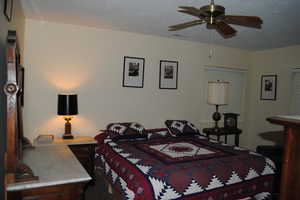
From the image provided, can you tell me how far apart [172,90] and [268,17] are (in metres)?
1.99

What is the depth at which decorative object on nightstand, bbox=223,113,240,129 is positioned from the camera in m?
4.43

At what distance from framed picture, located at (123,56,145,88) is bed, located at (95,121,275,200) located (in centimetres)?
122

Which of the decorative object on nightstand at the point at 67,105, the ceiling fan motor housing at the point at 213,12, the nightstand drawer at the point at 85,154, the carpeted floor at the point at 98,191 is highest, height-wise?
the ceiling fan motor housing at the point at 213,12

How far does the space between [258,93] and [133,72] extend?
2.92 metres

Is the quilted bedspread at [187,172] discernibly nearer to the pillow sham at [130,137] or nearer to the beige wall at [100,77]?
the pillow sham at [130,137]

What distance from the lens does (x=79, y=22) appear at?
3197mm

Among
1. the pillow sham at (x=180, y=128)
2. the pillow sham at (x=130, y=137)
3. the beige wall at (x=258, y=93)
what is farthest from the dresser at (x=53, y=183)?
the beige wall at (x=258, y=93)

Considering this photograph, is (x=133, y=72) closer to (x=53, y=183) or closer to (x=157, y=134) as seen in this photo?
(x=157, y=134)

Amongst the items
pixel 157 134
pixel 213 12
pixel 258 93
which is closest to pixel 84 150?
pixel 157 134

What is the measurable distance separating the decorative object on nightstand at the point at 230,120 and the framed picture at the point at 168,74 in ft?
4.24

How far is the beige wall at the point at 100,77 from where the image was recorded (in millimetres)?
3166

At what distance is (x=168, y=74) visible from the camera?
409cm

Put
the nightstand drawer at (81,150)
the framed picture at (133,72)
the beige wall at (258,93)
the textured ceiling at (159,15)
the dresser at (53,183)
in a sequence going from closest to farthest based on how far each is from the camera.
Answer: the dresser at (53,183), the textured ceiling at (159,15), the nightstand drawer at (81,150), the framed picture at (133,72), the beige wall at (258,93)

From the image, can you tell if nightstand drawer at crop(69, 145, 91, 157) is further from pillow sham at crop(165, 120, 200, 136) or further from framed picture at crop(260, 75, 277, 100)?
framed picture at crop(260, 75, 277, 100)
